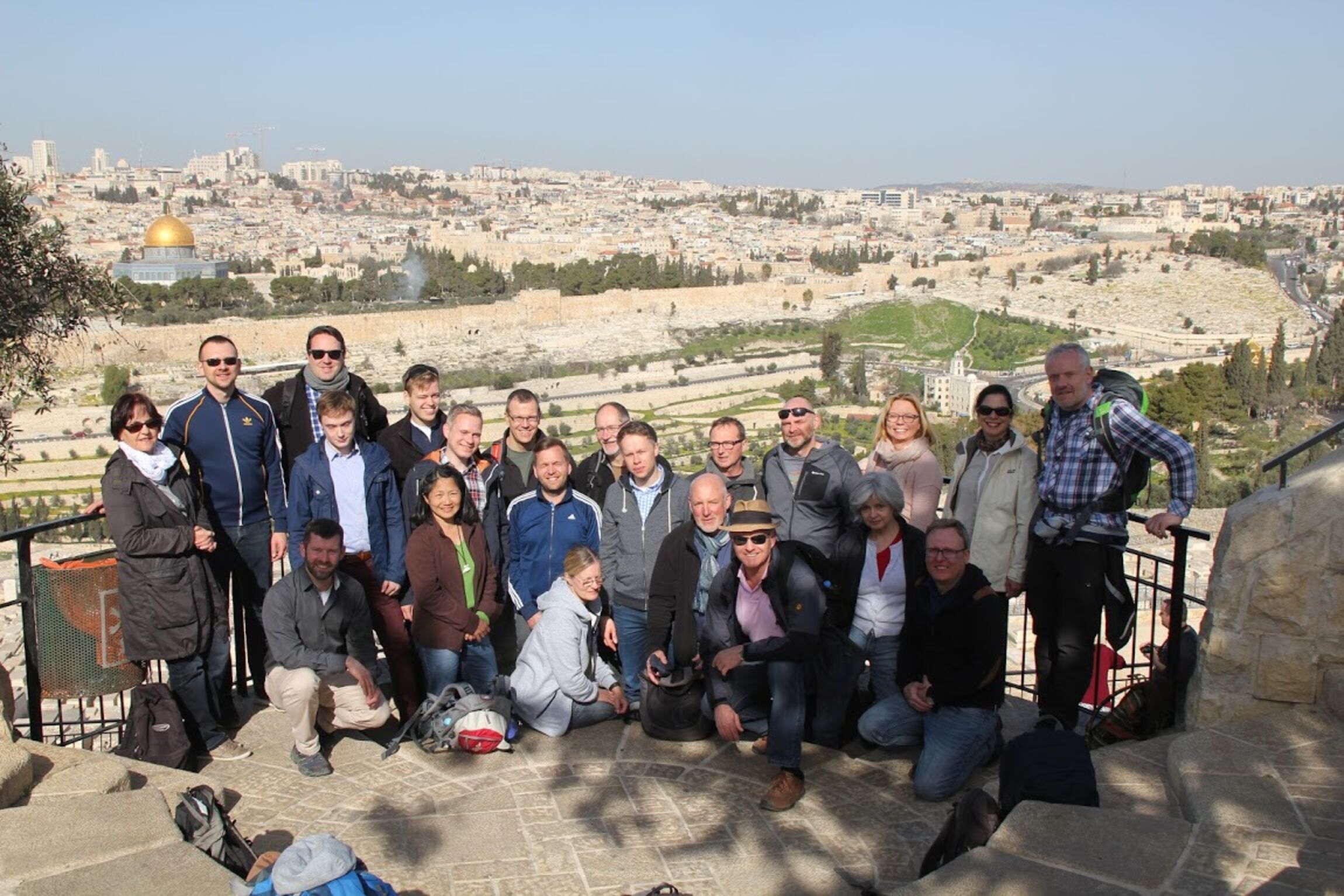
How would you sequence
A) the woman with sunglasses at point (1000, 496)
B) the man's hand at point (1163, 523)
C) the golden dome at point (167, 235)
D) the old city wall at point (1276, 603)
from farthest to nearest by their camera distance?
the golden dome at point (167, 235) → the woman with sunglasses at point (1000, 496) → the man's hand at point (1163, 523) → the old city wall at point (1276, 603)

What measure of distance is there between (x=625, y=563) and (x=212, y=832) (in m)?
1.63

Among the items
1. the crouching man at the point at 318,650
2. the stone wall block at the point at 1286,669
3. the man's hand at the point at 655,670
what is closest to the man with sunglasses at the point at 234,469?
the crouching man at the point at 318,650

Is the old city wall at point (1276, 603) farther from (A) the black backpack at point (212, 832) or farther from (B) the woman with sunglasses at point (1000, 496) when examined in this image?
(A) the black backpack at point (212, 832)

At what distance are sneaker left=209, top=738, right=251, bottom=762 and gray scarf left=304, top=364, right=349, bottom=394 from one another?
4.27 ft

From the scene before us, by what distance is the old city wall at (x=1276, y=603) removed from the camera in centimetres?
332

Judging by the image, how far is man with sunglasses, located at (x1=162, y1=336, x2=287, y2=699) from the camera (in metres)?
4.10

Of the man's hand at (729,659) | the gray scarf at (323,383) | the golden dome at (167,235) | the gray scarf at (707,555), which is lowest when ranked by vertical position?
the man's hand at (729,659)

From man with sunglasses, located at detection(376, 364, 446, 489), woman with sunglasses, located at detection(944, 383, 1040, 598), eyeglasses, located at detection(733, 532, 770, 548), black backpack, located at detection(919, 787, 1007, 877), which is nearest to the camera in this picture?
black backpack, located at detection(919, 787, 1007, 877)

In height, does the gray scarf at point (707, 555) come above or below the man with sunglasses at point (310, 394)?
below

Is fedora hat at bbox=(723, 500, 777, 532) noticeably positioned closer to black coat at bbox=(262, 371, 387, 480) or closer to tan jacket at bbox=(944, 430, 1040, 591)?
tan jacket at bbox=(944, 430, 1040, 591)

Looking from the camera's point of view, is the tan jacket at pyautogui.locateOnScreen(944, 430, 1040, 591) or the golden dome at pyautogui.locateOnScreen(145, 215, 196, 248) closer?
the tan jacket at pyautogui.locateOnScreen(944, 430, 1040, 591)

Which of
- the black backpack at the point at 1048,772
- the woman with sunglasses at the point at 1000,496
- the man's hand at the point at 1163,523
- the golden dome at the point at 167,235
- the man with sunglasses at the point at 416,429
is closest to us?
the black backpack at the point at 1048,772

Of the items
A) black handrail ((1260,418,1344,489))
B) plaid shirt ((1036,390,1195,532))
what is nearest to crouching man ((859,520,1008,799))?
plaid shirt ((1036,390,1195,532))

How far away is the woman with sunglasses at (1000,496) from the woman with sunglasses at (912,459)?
5.9 inches
